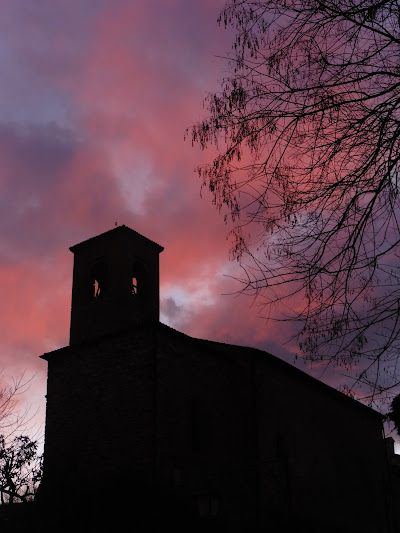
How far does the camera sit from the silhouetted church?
1625 centimetres

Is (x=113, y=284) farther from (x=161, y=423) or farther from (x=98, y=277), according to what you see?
(x=161, y=423)

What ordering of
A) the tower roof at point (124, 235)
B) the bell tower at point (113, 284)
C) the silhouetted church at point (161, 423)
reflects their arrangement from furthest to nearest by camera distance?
the tower roof at point (124, 235) → the bell tower at point (113, 284) → the silhouetted church at point (161, 423)

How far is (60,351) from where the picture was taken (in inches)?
792

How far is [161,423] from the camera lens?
55.8ft

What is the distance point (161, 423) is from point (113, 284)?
576 centimetres

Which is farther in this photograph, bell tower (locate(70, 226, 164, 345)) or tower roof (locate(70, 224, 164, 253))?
tower roof (locate(70, 224, 164, 253))

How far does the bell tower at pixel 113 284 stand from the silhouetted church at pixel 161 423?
5cm

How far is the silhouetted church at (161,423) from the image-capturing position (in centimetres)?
1625

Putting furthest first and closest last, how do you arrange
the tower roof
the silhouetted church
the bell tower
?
the tower roof → the bell tower → the silhouetted church

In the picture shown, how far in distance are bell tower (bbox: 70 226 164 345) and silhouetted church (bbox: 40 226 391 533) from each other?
0.15 ft

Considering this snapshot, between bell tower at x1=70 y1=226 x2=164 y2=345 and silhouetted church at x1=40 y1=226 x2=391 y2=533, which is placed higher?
bell tower at x1=70 y1=226 x2=164 y2=345

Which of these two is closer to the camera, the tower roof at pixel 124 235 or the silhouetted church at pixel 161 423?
the silhouetted church at pixel 161 423

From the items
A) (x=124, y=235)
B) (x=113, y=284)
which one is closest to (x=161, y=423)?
(x=113, y=284)

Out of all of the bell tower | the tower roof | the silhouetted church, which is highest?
the tower roof
